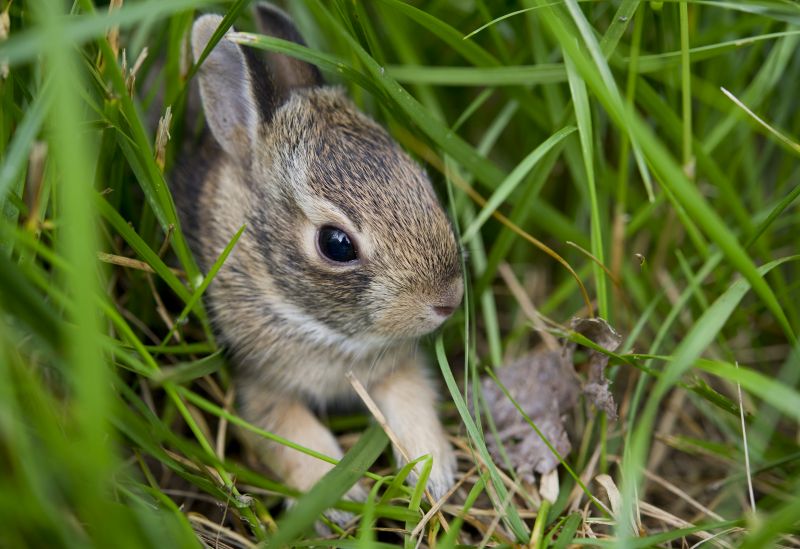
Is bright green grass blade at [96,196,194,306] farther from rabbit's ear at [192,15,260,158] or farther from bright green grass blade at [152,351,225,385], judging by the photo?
rabbit's ear at [192,15,260,158]

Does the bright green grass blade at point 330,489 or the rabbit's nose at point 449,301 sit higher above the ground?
the rabbit's nose at point 449,301

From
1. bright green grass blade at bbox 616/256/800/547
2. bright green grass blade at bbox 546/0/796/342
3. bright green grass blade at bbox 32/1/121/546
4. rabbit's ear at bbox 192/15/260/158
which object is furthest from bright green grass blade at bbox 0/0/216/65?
bright green grass blade at bbox 616/256/800/547

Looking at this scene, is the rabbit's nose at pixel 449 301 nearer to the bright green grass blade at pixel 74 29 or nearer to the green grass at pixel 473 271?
the green grass at pixel 473 271

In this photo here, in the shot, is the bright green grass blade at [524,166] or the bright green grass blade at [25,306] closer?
the bright green grass blade at [25,306]

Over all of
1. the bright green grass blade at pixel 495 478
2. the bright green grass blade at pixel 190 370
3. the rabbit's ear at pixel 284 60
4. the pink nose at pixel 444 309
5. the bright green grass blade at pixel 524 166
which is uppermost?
the rabbit's ear at pixel 284 60

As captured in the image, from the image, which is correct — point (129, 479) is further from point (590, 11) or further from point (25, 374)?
point (590, 11)

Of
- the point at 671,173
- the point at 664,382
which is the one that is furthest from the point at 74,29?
the point at 664,382

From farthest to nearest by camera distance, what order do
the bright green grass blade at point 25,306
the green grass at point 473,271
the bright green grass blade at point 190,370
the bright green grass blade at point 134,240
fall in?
the bright green grass blade at point 134,240, the bright green grass blade at point 190,370, the green grass at point 473,271, the bright green grass blade at point 25,306

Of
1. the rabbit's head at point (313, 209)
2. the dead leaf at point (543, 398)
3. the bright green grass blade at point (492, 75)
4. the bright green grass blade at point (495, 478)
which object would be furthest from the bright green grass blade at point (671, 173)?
the bright green grass blade at point (495, 478)
